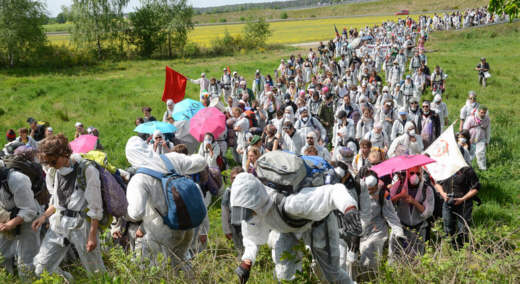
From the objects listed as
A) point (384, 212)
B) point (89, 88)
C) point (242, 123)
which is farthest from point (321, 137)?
point (89, 88)

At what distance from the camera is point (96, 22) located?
4309 centimetres

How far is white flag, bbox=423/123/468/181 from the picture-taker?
5301 millimetres

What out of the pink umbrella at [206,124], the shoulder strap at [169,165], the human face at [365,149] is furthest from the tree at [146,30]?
the shoulder strap at [169,165]

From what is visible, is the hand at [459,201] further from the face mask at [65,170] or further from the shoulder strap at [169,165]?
the face mask at [65,170]

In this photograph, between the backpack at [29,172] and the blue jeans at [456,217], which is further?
the blue jeans at [456,217]

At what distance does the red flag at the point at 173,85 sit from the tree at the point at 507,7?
29.0ft

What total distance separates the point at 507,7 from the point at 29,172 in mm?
7323

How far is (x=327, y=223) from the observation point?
3502mm

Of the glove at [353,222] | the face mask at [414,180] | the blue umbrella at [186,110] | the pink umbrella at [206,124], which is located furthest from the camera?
the blue umbrella at [186,110]

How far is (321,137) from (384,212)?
4305 mm

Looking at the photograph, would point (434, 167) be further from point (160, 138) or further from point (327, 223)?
point (160, 138)

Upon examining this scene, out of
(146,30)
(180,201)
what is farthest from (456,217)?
(146,30)

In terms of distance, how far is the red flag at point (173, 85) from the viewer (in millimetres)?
12922

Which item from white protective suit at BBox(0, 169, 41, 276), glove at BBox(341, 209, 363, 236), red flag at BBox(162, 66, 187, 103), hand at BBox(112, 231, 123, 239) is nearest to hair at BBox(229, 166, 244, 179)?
hand at BBox(112, 231, 123, 239)
